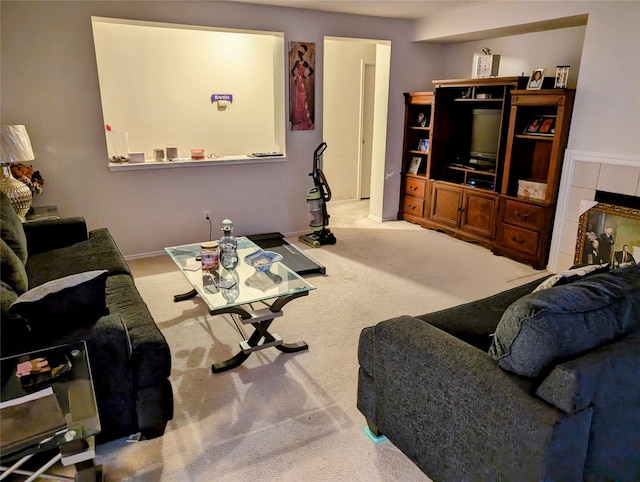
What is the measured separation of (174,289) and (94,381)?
1.91 m

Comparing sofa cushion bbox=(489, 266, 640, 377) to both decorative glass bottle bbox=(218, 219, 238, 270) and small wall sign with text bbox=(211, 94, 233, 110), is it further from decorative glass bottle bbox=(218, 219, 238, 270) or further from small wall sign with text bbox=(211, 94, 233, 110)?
small wall sign with text bbox=(211, 94, 233, 110)

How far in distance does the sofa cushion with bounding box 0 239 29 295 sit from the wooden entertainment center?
4.07 m

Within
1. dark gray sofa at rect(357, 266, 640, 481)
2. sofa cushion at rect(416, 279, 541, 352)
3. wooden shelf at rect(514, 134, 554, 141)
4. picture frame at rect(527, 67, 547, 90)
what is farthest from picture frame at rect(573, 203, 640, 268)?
dark gray sofa at rect(357, 266, 640, 481)

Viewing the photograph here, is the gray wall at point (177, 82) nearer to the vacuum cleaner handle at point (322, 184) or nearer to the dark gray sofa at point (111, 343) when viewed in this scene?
the vacuum cleaner handle at point (322, 184)

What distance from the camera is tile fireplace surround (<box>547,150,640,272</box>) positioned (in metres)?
3.53

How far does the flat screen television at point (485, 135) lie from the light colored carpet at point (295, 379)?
1156mm

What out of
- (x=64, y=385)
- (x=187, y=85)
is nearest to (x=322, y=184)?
(x=187, y=85)

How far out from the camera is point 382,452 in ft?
6.50

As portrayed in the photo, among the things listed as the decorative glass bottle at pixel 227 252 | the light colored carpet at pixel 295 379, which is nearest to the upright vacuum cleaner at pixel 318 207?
the light colored carpet at pixel 295 379

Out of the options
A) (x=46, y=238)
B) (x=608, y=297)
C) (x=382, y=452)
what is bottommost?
(x=382, y=452)

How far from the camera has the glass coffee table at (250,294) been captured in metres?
2.45

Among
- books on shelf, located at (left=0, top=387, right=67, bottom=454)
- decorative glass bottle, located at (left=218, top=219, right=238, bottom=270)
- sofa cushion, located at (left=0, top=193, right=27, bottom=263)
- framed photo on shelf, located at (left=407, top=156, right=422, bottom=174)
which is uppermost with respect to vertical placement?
framed photo on shelf, located at (left=407, top=156, right=422, bottom=174)

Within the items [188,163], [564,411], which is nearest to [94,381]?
[564,411]

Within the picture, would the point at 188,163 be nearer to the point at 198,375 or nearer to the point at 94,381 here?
the point at 198,375
